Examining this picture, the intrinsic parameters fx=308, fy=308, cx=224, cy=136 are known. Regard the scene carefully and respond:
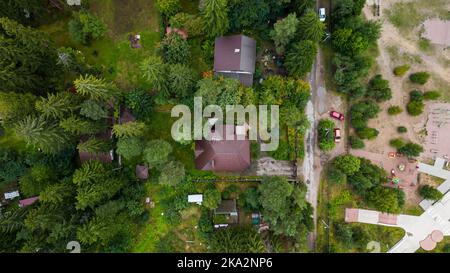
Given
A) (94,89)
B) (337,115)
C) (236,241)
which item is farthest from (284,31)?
(236,241)

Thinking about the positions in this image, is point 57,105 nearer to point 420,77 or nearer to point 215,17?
point 215,17

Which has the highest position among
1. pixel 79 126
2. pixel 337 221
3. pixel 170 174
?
pixel 79 126

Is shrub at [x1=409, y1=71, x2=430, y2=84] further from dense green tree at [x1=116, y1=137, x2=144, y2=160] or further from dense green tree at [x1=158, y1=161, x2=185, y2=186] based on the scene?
dense green tree at [x1=116, y1=137, x2=144, y2=160]

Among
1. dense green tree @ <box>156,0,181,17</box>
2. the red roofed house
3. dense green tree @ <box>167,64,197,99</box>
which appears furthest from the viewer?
dense green tree @ <box>156,0,181,17</box>

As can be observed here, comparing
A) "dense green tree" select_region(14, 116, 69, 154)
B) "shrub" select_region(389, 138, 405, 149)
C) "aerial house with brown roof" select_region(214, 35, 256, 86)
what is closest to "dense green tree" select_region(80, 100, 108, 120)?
"dense green tree" select_region(14, 116, 69, 154)

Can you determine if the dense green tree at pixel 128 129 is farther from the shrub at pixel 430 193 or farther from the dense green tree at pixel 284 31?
the shrub at pixel 430 193

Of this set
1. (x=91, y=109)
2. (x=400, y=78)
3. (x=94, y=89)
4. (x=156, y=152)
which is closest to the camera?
(x=94, y=89)

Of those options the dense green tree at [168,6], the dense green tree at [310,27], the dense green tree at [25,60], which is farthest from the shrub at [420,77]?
the dense green tree at [25,60]
